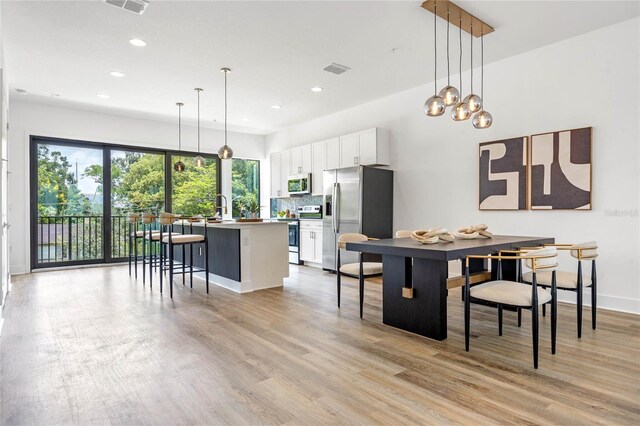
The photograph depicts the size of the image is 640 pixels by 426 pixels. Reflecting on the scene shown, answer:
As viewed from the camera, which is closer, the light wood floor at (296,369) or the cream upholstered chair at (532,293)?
the light wood floor at (296,369)

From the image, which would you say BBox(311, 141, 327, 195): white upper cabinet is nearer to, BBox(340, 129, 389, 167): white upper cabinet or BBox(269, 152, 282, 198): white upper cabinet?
BBox(340, 129, 389, 167): white upper cabinet

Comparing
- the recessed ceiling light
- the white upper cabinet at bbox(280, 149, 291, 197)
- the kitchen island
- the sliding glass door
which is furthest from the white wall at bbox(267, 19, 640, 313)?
the sliding glass door

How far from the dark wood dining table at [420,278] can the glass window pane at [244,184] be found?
564cm

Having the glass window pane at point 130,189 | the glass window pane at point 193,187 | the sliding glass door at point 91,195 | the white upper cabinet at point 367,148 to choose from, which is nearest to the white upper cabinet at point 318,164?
the white upper cabinet at point 367,148

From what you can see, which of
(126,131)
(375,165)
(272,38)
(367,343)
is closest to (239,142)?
(126,131)

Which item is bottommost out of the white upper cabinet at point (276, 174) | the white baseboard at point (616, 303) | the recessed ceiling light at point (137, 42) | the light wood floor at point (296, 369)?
the light wood floor at point (296, 369)

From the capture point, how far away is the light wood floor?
192cm

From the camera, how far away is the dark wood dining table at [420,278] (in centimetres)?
287

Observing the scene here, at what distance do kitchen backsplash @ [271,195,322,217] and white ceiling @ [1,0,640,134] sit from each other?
2.20m

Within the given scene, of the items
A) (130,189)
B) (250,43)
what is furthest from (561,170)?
(130,189)

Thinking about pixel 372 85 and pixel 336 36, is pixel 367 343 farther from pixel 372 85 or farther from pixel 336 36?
pixel 372 85

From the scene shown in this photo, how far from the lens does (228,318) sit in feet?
11.8

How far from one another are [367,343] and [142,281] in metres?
3.99

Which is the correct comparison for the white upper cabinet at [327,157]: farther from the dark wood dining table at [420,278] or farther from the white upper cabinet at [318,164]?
the dark wood dining table at [420,278]
